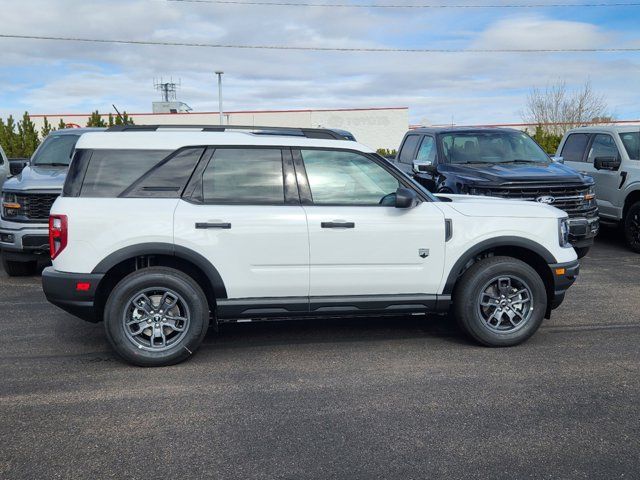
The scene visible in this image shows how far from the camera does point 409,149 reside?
11.5 metres

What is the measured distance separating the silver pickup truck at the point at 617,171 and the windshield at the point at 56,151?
788cm

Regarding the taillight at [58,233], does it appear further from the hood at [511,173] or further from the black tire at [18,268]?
the hood at [511,173]

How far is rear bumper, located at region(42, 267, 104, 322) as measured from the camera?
505 centimetres

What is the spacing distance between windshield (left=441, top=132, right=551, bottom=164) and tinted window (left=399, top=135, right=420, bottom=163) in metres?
1.12

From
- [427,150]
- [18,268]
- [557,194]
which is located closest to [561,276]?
[557,194]

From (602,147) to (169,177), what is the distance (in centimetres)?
891

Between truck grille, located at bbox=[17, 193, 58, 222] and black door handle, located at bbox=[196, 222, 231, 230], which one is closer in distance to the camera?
black door handle, located at bbox=[196, 222, 231, 230]

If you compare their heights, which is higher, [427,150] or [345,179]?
[427,150]

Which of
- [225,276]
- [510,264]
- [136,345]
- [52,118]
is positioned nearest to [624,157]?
[510,264]

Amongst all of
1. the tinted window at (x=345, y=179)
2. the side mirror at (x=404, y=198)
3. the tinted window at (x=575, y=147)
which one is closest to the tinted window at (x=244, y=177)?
the tinted window at (x=345, y=179)

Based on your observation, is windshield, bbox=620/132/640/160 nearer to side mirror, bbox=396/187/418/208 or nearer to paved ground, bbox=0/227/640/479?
paved ground, bbox=0/227/640/479

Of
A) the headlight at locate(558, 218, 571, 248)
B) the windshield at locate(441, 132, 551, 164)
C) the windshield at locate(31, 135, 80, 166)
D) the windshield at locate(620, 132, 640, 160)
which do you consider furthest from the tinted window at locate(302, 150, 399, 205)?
the windshield at locate(620, 132, 640, 160)

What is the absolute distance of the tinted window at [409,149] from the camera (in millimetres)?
11242

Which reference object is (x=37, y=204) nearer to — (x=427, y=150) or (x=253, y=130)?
(x=253, y=130)
